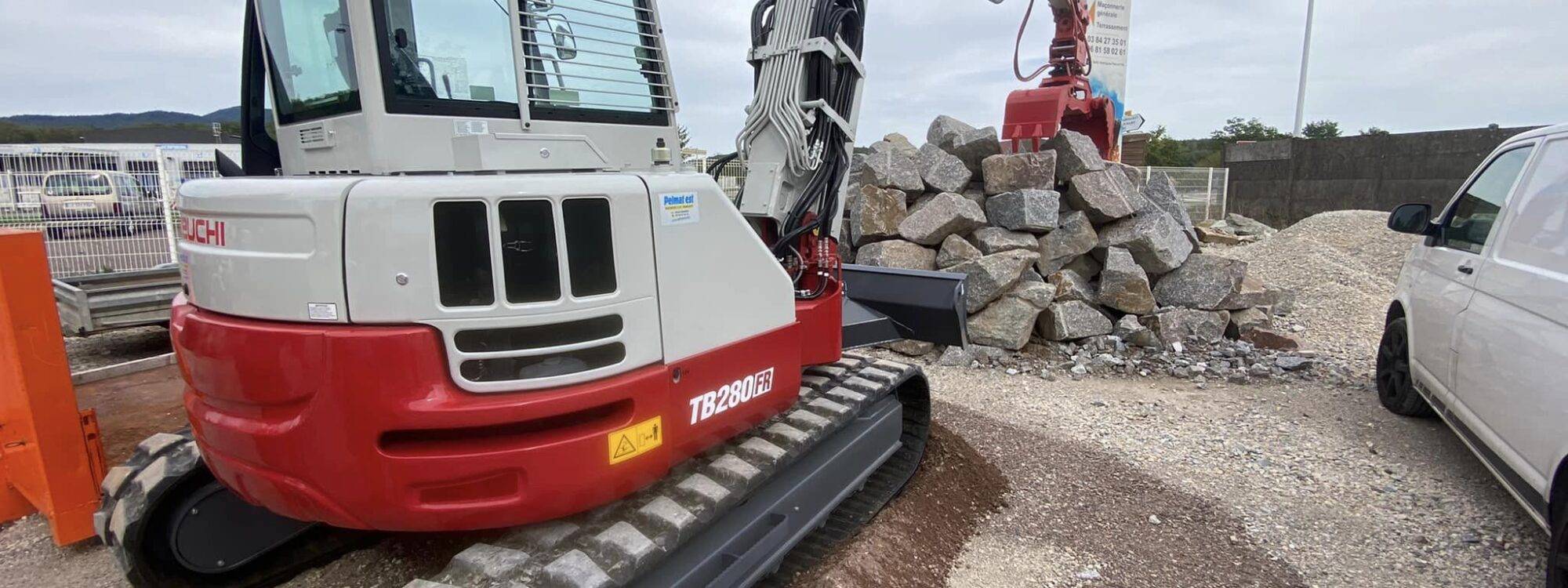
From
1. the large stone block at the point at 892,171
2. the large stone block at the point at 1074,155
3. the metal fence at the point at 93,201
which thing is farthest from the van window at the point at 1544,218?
the metal fence at the point at 93,201

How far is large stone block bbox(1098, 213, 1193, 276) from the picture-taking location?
7.07 meters

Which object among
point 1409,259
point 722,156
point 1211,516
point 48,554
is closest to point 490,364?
point 722,156

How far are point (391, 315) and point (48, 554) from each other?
2.70 m

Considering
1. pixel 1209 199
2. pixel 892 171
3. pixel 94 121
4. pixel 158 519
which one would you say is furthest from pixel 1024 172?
pixel 94 121

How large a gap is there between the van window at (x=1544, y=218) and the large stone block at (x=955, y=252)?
366 cm

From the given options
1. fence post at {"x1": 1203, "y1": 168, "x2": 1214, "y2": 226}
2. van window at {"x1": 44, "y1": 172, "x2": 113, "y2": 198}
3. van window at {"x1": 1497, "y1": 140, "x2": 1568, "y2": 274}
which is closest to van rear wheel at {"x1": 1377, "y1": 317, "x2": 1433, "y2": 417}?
van window at {"x1": 1497, "y1": 140, "x2": 1568, "y2": 274}

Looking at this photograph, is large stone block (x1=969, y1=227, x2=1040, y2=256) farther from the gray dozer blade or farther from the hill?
the hill

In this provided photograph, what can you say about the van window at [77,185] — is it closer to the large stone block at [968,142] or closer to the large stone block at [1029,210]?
the large stone block at [968,142]

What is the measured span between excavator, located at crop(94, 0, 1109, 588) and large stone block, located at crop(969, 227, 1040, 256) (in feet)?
13.6

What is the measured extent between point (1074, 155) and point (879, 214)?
198cm

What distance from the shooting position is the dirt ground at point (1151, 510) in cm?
Answer: 318

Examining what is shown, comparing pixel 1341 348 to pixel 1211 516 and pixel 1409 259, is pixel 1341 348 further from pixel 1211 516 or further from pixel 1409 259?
pixel 1211 516

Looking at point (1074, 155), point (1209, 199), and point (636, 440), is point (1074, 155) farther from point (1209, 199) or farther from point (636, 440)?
point (1209, 199)

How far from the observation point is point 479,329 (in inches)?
79.0
